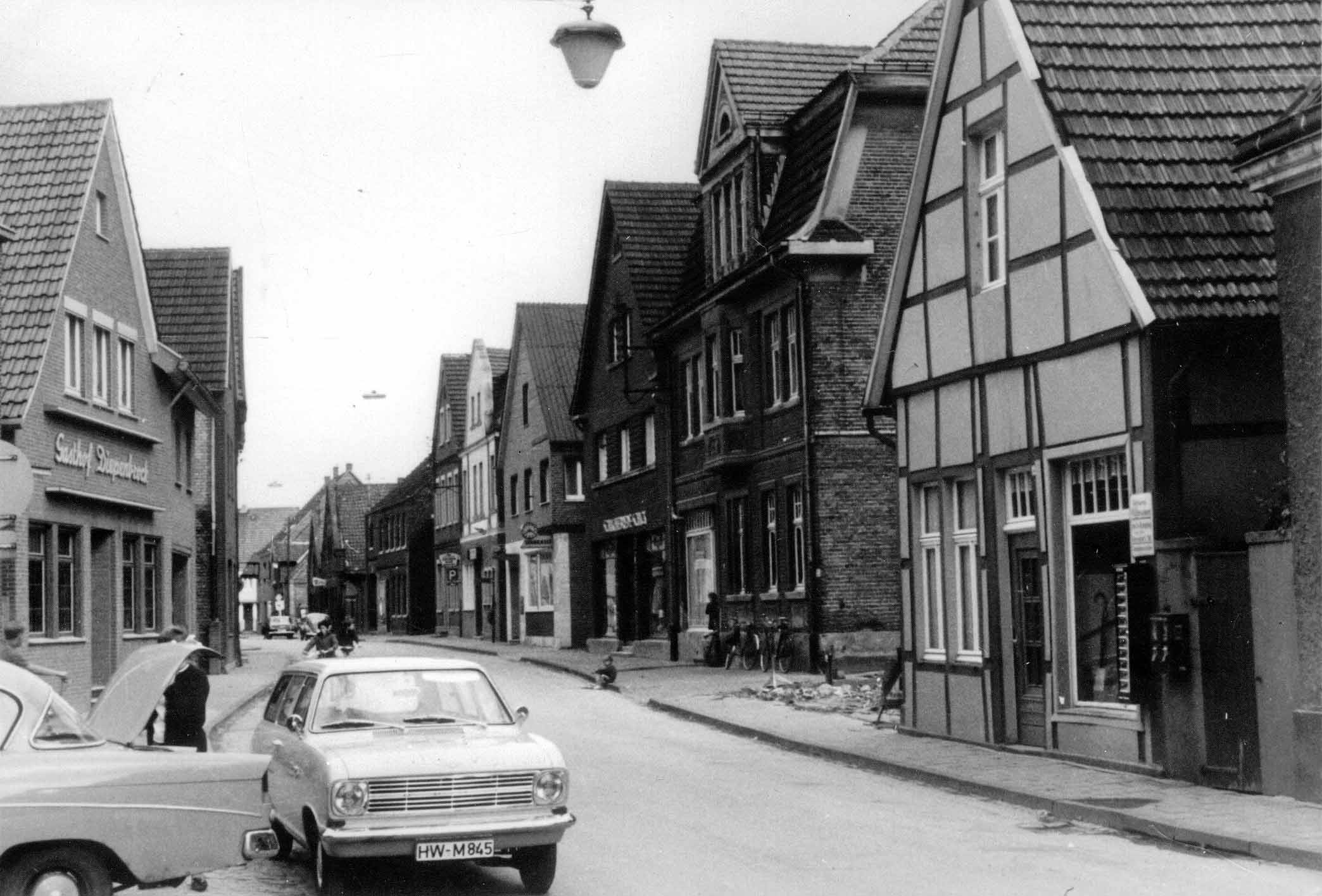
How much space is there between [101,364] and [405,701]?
17.6 meters

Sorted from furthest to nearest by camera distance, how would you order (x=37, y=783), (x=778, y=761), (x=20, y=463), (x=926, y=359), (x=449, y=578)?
1. (x=449, y=578)
2. (x=926, y=359)
3. (x=778, y=761)
4. (x=20, y=463)
5. (x=37, y=783)

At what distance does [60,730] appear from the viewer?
881cm

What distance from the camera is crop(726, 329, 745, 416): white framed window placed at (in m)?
33.3

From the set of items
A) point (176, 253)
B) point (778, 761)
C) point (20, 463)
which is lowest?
point (778, 761)

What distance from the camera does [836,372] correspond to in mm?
29781

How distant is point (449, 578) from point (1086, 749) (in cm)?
5596

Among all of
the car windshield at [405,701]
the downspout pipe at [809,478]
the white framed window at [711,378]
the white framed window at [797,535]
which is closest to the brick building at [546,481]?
the white framed window at [711,378]

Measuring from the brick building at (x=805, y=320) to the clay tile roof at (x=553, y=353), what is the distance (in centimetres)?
1771

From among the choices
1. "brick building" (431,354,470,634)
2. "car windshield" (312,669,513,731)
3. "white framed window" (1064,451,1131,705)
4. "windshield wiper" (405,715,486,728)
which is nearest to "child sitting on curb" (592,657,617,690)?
"white framed window" (1064,451,1131,705)

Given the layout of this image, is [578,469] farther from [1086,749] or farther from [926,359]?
[1086,749]

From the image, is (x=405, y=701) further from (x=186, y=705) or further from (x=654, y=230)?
(x=654, y=230)

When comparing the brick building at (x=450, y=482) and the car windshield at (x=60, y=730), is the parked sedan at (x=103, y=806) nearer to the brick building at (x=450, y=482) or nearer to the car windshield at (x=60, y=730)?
the car windshield at (x=60, y=730)

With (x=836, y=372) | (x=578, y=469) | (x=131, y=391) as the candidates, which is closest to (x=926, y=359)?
(x=836, y=372)

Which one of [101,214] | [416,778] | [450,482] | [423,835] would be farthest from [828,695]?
[450,482]
